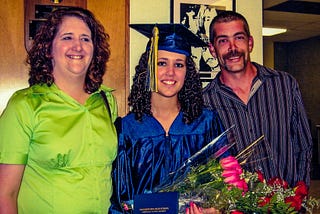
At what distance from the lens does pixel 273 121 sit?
2357 millimetres

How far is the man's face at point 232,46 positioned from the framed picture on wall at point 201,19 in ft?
0.89

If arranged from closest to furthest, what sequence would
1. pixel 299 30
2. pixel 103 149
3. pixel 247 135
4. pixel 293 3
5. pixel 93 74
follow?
pixel 103 149 < pixel 93 74 < pixel 247 135 < pixel 293 3 < pixel 299 30

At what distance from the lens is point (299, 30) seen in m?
9.17

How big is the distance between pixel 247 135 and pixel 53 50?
112 centimetres

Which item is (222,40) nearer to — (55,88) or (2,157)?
(55,88)

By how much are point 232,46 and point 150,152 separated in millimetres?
824

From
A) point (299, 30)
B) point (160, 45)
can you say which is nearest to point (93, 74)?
point (160, 45)

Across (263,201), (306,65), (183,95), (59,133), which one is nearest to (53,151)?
(59,133)

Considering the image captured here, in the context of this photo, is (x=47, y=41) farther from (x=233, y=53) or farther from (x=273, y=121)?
(x=273, y=121)

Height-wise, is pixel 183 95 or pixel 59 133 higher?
pixel 183 95

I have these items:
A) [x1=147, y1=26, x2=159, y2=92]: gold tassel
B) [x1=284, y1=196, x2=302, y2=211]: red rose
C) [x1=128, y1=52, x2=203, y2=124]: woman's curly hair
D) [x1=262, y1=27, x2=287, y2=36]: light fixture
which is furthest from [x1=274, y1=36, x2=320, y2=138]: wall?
[x1=284, y1=196, x2=302, y2=211]: red rose

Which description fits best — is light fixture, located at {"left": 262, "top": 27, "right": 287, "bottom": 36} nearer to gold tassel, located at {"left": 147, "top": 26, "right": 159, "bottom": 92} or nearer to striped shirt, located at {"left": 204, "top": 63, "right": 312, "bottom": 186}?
striped shirt, located at {"left": 204, "top": 63, "right": 312, "bottom": 186}

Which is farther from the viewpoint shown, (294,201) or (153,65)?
(153,65)

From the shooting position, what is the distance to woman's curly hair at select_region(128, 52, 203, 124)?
209cm
